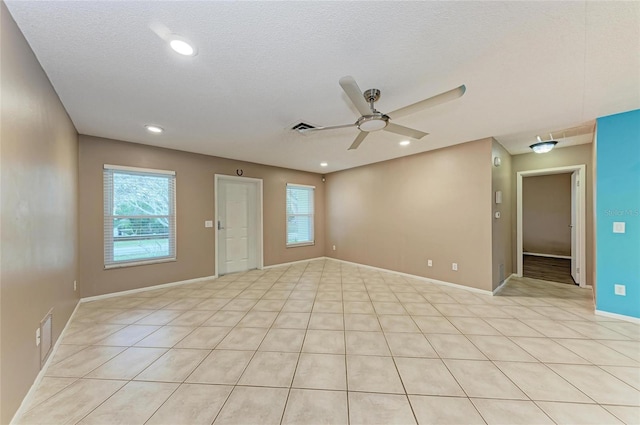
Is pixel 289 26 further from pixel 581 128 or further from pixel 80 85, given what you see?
pixel 581 128

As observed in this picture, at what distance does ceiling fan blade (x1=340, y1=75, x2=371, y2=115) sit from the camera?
1600 mm

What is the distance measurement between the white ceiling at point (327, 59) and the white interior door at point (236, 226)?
214 centimetres

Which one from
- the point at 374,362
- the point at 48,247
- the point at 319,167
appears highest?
the point at 319,167

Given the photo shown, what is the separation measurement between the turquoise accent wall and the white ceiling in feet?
1.02

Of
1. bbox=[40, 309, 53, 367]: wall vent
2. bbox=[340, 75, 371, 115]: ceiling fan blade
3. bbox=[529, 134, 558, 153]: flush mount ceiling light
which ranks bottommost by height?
bbox=[40, 309, 53, 367]: wall vent

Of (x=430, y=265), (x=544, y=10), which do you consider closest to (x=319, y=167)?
(x=430, y=265)

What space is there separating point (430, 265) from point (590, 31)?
3544 millimetres

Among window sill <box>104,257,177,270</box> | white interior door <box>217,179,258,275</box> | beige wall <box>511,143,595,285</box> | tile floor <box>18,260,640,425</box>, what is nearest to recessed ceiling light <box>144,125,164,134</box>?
white interior door <box>217,179,258,275</box>

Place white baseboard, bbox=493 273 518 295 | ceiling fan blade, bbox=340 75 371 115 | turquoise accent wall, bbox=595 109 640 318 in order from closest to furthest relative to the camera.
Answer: ceiling fan blade, bbox=340 75 371 115
turquoise accent wall, bbox=595 109 640 318
white baseboard, bbox=493 273 518 295

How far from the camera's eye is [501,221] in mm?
3969

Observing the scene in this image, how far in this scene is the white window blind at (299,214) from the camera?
5.92 m

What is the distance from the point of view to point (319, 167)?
570 centimetres

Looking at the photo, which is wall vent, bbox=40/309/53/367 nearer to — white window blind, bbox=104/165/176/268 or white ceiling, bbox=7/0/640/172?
white window blind, bbox=104/165/176/268

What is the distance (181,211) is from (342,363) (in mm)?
3775
